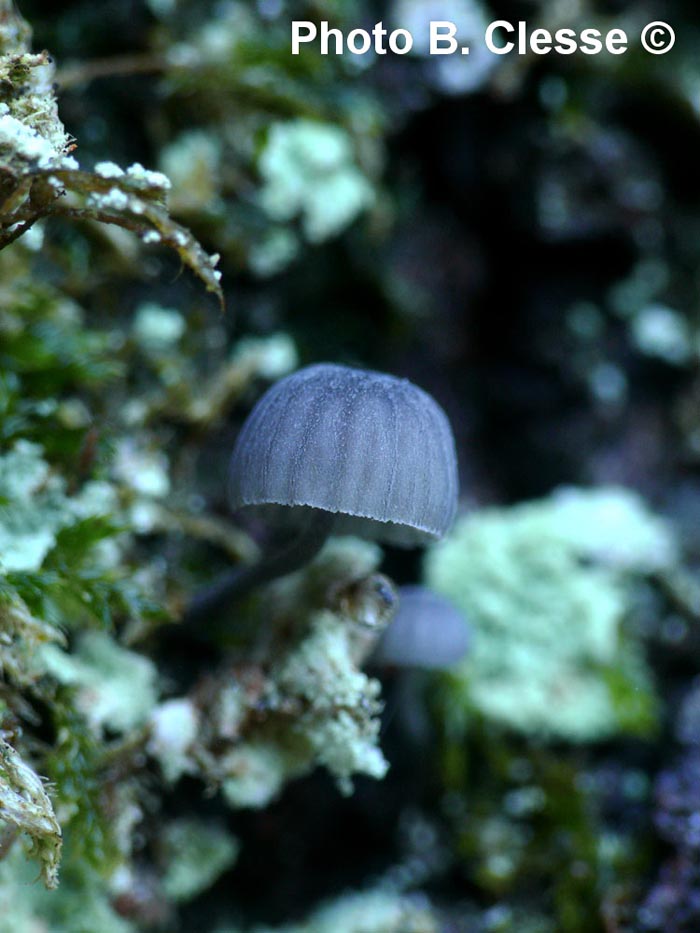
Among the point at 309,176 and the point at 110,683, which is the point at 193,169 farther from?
the point at 110,683

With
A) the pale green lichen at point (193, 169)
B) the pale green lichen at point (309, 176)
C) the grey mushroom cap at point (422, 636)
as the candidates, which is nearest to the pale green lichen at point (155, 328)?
the pale green lichen at point (193, 169)

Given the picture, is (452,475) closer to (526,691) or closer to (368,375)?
(368,375)

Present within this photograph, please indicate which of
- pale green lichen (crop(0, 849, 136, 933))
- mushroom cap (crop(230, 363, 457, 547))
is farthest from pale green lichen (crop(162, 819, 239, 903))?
mushroom cap (crop(230, 363, 457, 547))

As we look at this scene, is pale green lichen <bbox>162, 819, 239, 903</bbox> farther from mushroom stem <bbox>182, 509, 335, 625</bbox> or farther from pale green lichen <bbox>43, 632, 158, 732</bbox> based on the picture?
mushroom stem <bbox>182, 509, 335, 625</bbox>

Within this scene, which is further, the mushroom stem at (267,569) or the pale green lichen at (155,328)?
the pale green lichen at (155,328)

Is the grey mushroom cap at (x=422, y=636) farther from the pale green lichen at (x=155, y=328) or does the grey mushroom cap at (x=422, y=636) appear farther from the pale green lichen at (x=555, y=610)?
the pale green lichen at (x=155, y=328)

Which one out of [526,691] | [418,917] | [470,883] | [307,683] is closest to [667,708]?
[526,691]

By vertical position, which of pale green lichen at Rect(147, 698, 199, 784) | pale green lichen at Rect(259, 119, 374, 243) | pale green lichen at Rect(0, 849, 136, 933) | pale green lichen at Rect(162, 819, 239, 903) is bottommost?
pale green lichen at Rect(162, 819, 239, 903)
